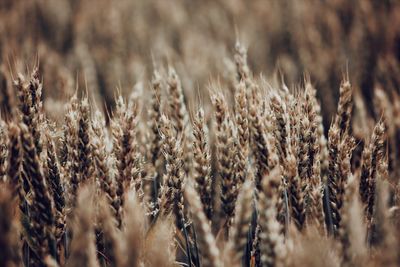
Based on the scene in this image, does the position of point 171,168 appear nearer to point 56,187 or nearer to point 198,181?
point 198,181

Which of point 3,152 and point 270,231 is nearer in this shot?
point 270,231

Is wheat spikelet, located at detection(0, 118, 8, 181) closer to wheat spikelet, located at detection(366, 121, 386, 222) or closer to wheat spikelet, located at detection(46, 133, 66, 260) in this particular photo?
→ wheat spikelet, located at detection(46, 133, 66, 260)

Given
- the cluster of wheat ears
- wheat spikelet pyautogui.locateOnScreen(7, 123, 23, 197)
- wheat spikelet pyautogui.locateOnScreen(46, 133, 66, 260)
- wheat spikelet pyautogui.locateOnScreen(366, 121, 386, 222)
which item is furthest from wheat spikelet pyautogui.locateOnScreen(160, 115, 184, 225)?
wheat spikelet pyautogui.locateOnScreen(366, 121, 386, 222)

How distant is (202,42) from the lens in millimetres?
3770

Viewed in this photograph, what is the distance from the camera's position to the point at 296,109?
1476 millimetres

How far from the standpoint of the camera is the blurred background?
293 cm

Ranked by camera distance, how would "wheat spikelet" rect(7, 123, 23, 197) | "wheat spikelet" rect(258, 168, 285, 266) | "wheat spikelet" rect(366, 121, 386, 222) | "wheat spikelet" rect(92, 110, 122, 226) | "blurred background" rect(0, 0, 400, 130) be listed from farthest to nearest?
"blurred background" rect(0, 0, 400, 130)
"wheat spikelet" rect(366, 121, 386, 222)
"wheat spikelet" rect(92, 110, 122, 226)
"wheat spikelet" rect(7, 123, 23, 197)
"wheat spikelet" rect(258, 168, 285, 266)

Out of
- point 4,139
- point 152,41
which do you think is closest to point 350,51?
point 152,41

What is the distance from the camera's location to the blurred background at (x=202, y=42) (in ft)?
9.61

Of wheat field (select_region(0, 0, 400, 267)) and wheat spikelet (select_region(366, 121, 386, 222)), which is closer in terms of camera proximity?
wheat field (select_region(0, 0, 400, 267))

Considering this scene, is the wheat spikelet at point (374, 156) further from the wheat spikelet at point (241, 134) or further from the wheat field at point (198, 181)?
the wheat spikelet at point (241, 134)

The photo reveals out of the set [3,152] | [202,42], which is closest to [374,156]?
[3,152]

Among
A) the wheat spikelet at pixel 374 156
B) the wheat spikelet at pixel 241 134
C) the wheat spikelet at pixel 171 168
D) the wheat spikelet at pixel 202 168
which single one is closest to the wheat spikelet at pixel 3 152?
the wheat spikelet at pixel 171 168

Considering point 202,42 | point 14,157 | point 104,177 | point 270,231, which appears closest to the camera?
point 270,231
